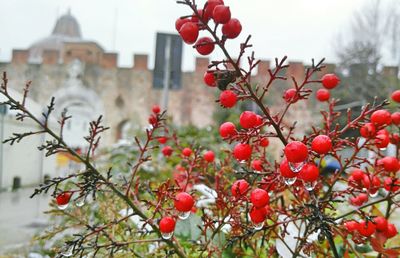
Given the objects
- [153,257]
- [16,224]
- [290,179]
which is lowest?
[16,224]

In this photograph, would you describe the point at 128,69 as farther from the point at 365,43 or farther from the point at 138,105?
the point at 365,43

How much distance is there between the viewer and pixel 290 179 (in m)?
0.38

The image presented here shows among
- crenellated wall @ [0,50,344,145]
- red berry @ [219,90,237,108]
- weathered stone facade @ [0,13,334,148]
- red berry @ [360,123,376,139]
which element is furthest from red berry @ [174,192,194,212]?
crenellated wall @ [0,50,344,145]

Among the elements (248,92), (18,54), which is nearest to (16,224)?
(248,92)

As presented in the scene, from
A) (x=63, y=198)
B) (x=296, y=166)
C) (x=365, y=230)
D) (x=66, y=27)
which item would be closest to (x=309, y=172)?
(x=296, y=166)

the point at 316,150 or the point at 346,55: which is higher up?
the point at 346,55

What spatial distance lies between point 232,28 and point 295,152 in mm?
123

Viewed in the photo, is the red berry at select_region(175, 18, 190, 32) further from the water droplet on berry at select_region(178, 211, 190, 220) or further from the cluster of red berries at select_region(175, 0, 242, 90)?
the water droplet on berry at select_region(178, 211, 190, 220)

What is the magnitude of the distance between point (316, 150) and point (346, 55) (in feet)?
35.8

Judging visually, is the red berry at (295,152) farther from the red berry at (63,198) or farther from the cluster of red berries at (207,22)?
the red berry at (63,198)

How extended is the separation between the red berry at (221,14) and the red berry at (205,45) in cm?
2

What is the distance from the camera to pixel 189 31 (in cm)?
37

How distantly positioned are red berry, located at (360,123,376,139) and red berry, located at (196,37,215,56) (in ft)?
0.66

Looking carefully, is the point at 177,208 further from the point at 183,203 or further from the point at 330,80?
the point at 330,80
